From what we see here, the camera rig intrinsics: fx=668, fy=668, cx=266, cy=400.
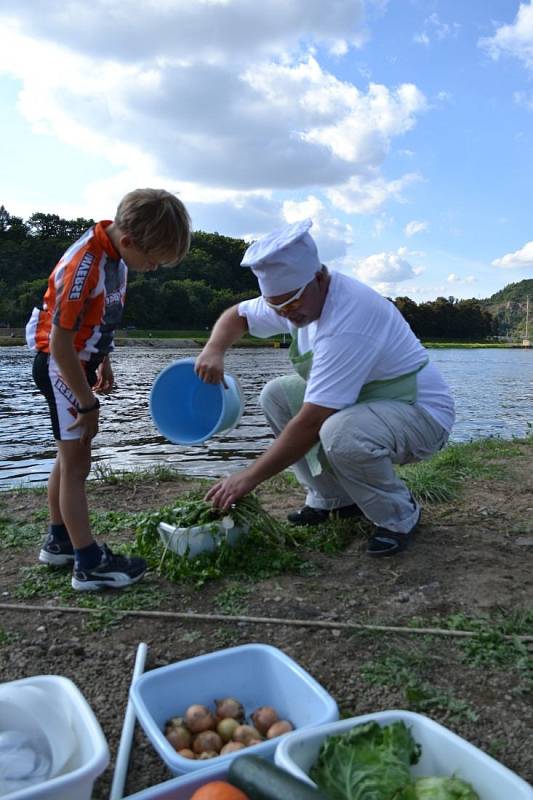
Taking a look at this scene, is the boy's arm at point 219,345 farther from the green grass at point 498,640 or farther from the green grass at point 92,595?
the green grass at point 498,640

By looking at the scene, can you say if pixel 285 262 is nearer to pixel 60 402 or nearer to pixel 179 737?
pixel 60 402

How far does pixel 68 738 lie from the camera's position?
5.00 feet

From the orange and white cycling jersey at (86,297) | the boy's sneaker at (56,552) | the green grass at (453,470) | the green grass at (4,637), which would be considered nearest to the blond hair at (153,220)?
the orange and white cycling jersey at (86,297)

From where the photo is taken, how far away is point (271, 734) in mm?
1855

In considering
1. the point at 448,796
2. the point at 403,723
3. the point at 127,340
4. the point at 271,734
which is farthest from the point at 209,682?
the point at 127,340

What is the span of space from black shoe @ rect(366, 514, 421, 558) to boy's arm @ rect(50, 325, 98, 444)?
1.45 meters

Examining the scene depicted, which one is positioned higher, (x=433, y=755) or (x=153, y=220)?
(x=153, y=220)

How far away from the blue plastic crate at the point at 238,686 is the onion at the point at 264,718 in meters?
0.08

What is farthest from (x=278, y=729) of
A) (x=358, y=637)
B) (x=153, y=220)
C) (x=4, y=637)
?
(x=153, y=220)

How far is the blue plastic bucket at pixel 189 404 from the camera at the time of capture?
11.3ft

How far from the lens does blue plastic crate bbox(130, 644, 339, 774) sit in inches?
75.6

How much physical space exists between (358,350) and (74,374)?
127 centimetres

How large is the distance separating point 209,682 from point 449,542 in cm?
176

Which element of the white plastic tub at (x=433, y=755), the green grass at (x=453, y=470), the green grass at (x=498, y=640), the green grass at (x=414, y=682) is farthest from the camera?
the green grass at (x=453, y=470)
